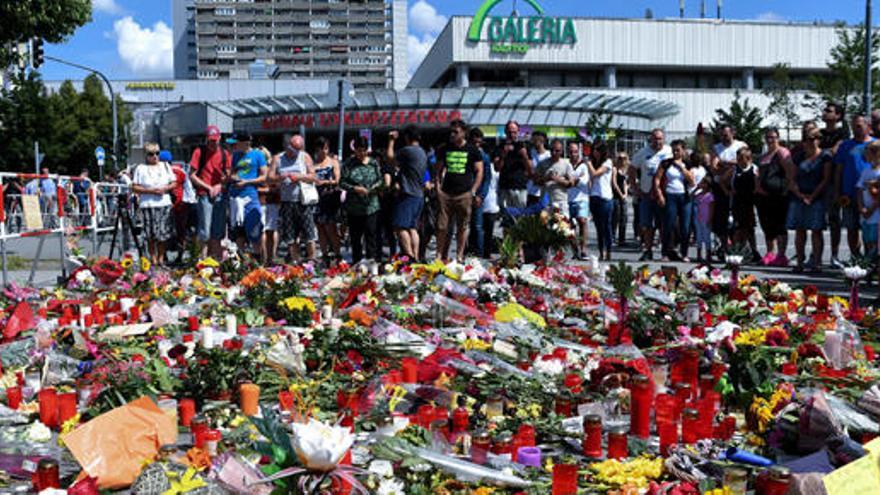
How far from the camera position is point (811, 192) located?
32.8ft

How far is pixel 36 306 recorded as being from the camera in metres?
7.12

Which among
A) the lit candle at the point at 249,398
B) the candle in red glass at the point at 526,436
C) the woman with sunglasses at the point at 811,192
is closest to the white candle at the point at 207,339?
the lit candle at the point at 249,398

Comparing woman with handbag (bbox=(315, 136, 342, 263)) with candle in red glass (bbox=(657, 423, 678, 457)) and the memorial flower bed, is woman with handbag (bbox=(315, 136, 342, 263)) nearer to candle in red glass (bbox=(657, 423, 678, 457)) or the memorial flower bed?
the memorial flower bed

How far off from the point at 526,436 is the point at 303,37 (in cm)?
15187

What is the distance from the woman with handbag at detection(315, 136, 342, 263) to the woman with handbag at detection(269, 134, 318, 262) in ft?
2.17

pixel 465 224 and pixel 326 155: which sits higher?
pixel 326 155

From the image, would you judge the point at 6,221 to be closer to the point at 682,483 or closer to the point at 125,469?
the point at 125,469

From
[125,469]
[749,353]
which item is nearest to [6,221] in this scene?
[125,469]

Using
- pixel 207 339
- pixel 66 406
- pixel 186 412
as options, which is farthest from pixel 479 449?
pixel 207 339

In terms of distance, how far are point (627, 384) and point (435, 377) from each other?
984mm

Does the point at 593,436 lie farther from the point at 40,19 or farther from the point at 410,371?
the point at 40,19

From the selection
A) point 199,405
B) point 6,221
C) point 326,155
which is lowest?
point 199,405

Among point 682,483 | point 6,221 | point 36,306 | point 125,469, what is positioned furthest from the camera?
point 6,221

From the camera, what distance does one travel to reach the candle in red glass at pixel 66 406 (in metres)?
4.10
